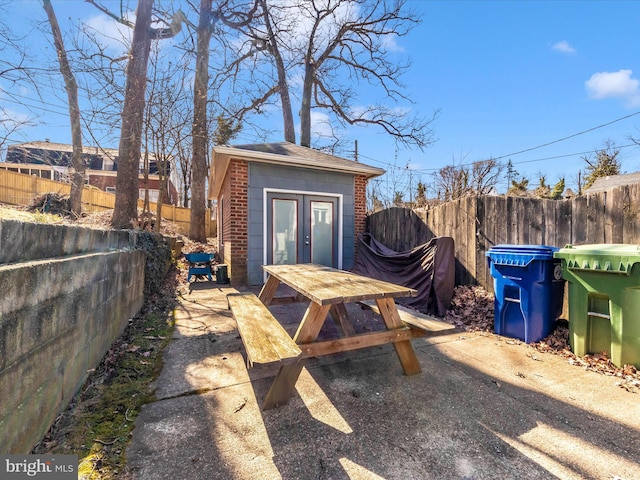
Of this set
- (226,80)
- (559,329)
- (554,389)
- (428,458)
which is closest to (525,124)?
(226,80)

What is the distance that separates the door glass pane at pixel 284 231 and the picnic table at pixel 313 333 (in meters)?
3.85

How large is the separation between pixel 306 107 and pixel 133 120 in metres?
8.97

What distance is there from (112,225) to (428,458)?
8313 mm

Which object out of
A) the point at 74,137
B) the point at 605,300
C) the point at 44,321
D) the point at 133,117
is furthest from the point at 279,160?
the point at 74,137

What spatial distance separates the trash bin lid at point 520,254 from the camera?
3.25 metres

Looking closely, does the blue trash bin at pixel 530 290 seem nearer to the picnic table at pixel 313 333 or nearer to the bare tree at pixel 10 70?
the picnic table at pixel 313 333

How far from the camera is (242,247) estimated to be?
21.4ft

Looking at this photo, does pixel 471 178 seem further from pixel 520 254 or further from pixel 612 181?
pixel 612 181

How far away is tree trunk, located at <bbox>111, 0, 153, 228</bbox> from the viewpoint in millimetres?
6879

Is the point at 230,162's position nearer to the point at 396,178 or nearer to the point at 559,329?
the point at 559,329

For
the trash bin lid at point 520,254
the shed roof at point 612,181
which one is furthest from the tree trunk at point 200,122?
the shed roof at point 612,181

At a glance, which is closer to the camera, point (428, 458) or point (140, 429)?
point (428, 458)

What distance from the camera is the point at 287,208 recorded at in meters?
6.93

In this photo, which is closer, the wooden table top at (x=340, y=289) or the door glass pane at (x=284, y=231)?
the wooden table top at (x=340, y=289)
